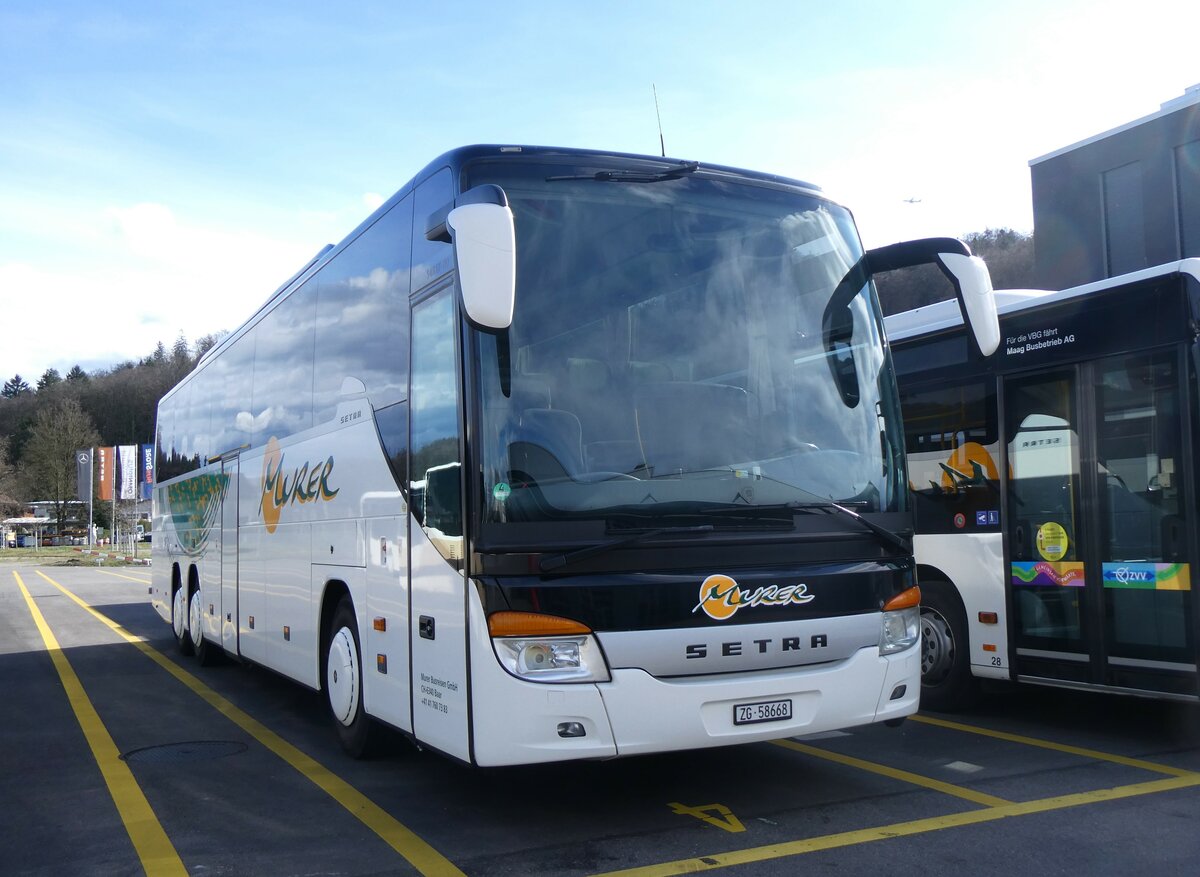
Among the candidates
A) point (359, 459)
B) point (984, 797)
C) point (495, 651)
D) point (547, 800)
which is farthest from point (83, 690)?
point (984, 797)

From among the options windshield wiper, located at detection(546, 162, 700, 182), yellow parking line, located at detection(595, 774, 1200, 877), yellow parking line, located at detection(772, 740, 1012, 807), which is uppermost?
windshield wiper, located at detection(546, 162, 700, 182)

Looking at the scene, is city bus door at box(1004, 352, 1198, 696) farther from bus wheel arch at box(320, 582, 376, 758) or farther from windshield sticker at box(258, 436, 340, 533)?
windshield sticker at box(258, 436, 340, 533)

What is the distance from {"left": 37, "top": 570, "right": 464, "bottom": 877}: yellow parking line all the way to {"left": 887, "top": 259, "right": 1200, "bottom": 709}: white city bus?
14.9 feet

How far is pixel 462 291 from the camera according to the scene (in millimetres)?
4605

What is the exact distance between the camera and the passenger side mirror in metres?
4.58

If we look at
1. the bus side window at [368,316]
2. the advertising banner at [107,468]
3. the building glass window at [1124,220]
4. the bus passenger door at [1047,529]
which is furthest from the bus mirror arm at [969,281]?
the advertising banner at [107,468]

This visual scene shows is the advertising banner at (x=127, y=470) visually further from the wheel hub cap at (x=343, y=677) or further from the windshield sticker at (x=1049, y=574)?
the windshield sticker at (x=1049, y=574)

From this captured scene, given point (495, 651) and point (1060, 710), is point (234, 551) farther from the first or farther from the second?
point (1060, 710)

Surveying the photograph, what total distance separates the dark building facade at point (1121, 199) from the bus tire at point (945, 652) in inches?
837

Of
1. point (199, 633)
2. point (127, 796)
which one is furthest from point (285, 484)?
point (199, 633)

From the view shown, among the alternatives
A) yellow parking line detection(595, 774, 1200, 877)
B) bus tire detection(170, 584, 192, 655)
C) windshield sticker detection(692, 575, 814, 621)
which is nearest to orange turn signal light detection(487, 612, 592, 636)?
windshield sticker detection(692, 575, 814, 621)

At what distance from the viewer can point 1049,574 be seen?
7.60 metres

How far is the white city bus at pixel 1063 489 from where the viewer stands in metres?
6.82

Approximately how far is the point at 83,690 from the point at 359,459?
5664 millimetres
